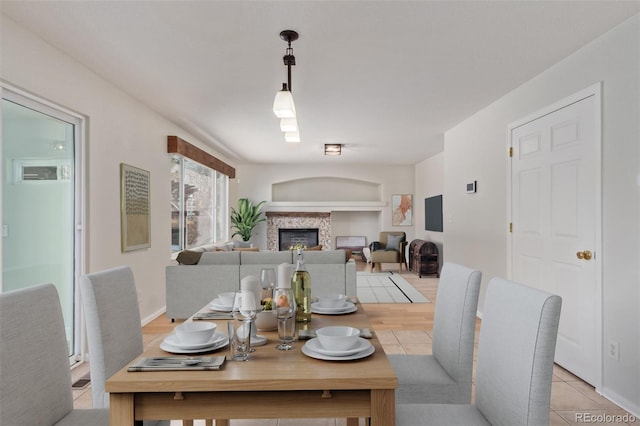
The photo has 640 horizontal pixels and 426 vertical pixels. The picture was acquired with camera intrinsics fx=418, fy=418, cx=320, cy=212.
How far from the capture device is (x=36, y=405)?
4.37ft

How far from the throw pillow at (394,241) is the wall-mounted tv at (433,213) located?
2.02 feet

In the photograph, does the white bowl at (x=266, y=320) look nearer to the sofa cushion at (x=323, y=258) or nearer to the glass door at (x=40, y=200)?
the glass door at (x=40, y=200)

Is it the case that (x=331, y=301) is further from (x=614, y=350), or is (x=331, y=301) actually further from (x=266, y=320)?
(x=614, y=350)

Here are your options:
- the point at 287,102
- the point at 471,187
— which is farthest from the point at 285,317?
the point at 471,187

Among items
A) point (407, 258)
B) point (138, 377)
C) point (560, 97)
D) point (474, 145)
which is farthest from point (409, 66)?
point (407, 258)

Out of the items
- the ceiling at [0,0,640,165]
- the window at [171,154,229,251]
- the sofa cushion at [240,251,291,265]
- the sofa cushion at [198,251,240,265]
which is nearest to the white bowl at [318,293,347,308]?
the ceiling at [0,0,640,165]

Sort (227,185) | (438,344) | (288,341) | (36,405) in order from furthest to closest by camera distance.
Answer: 1. (227,185)
2. (438,344)
3. (288,341)
4. (36,405)

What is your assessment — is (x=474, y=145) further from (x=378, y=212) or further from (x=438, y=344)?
(x=378, y=212)

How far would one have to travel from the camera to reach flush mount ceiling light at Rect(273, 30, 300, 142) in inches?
93.2

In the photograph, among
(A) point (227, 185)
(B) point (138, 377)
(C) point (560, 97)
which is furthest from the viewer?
(A) point (227, 185)

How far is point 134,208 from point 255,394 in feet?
11.8

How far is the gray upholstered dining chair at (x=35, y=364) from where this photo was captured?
1.24m

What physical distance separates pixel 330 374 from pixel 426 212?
26.2 ft

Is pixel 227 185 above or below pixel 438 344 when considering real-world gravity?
above
